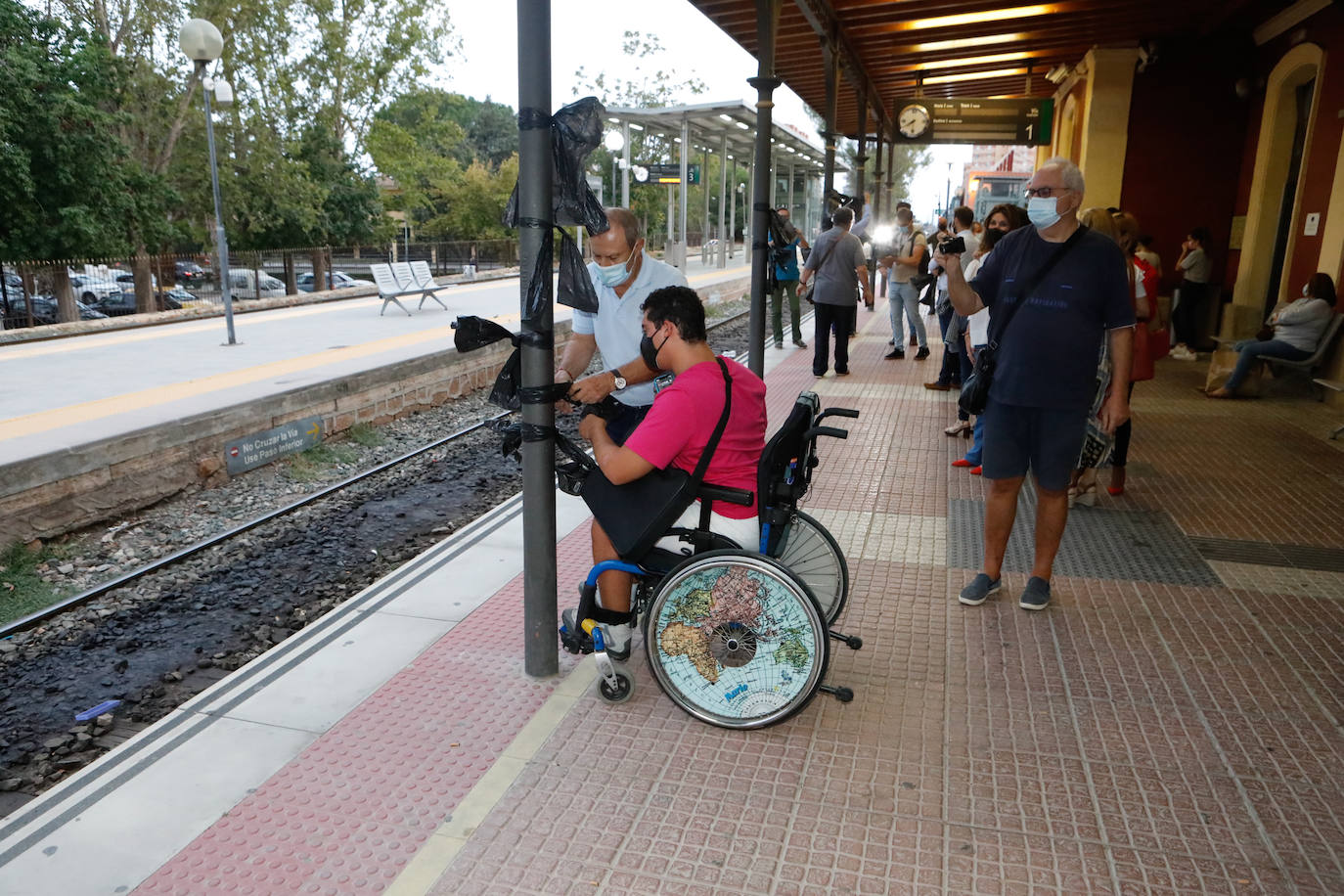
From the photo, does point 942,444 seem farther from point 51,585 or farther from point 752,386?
point 51,585

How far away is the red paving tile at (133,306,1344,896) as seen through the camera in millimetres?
2455

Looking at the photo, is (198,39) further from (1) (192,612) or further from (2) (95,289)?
(1) (192,612)

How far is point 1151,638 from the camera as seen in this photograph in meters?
3.79

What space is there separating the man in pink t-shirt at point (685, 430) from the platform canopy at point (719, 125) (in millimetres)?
18032

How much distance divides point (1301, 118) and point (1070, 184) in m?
9.12

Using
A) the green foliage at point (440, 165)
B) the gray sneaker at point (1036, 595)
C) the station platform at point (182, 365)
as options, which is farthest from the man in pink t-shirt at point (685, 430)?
the green foliage at point (440, 165)

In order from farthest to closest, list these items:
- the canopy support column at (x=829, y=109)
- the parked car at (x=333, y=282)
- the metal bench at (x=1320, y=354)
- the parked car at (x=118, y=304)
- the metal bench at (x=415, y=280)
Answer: the parked car at (x=333, y=282) → the parked car at (x=118, y=304) → the metal bench at (x=415, y=280) → the canopy support column at (x=829, y=109) → the metal bench at (x=1320, y=354)

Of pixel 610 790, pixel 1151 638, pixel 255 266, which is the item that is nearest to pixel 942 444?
pixel 1151 638

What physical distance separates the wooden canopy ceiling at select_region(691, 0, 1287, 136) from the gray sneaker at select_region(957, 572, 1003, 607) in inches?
244

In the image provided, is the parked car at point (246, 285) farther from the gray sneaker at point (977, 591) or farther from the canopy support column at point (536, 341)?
the gray sneaker at point (977, 591)

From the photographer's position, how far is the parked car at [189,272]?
1927 cm

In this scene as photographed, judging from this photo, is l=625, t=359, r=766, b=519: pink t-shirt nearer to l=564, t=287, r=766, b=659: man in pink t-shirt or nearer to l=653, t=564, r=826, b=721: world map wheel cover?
l=564, t=287, r=766, b=659: man in pink t-shirt

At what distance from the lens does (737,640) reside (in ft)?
9.84

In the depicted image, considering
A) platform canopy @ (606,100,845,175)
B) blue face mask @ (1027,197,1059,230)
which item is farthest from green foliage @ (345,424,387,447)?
platform canopy @ (606,100,845,175)
